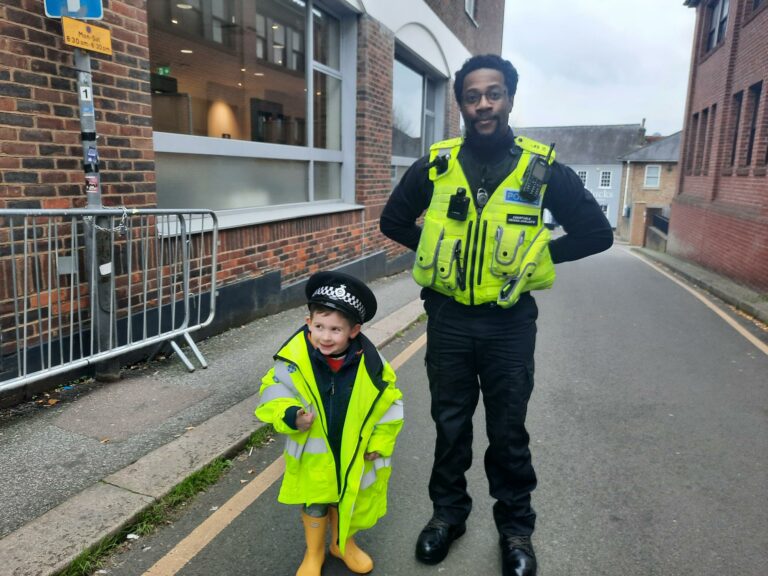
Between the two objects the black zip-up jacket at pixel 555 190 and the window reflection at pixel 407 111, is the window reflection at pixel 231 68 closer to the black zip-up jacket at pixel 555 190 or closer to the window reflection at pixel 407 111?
the window reflection at pixel 407 111

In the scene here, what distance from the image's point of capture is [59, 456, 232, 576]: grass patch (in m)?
2.47

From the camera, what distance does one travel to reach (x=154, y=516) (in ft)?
9.35

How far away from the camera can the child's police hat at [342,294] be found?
2.32m

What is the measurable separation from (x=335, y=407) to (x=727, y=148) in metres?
15.1

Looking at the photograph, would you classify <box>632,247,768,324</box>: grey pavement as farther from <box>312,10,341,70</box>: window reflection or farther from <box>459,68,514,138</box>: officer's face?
<box>459,68,514,138</box>: officer's face

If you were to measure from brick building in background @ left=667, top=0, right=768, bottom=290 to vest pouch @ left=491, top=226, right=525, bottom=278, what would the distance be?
9303 mm

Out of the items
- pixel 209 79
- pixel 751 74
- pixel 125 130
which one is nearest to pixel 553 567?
pixel 125 130

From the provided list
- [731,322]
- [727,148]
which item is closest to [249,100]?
[731,322]

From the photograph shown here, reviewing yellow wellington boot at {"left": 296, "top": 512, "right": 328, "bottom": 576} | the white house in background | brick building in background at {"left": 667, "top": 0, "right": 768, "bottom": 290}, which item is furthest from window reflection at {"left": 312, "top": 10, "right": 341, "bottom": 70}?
the white house in background

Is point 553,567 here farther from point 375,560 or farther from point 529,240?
point 529,240

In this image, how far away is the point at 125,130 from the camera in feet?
14.8

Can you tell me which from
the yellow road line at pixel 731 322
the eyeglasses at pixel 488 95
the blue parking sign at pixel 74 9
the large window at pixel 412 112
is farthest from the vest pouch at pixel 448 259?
the large window at pixel 412 112

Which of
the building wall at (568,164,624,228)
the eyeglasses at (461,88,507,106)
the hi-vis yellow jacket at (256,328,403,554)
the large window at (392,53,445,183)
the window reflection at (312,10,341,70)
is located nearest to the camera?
the hi-vis yellow jacket at (256,328,403,554)

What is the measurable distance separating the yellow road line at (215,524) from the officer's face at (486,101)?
2.18 meters
